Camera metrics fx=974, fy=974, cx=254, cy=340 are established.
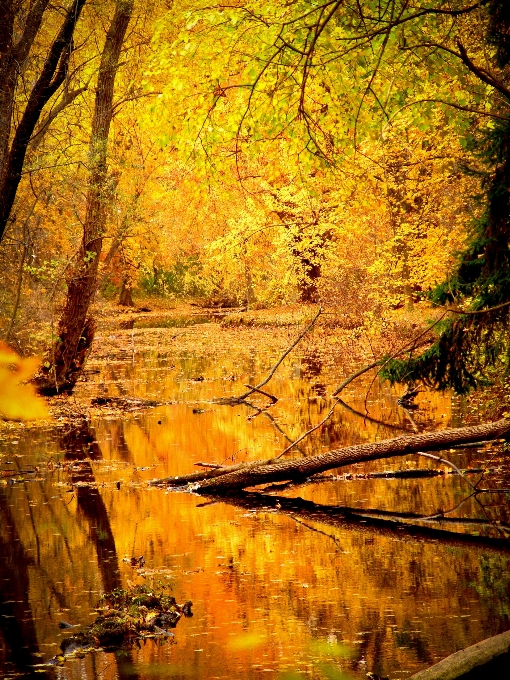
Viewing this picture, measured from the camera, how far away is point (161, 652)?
266 inches

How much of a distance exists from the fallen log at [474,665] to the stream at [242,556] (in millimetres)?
741

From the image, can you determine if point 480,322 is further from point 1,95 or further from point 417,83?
point 1,95

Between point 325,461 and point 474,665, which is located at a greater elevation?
point 325,461

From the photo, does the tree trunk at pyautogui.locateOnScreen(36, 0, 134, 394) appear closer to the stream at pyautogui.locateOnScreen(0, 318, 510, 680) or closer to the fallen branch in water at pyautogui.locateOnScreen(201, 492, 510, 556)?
the stream at pyautogui.locateOnScreen(0, 318, 510, 680)

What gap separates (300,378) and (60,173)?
792cm

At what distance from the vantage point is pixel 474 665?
217 inches

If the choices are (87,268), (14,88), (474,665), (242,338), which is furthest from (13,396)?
Answer: (242,338)

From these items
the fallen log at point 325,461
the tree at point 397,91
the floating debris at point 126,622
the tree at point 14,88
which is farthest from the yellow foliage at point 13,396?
the tree at point 14,88

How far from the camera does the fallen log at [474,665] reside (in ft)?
17.9

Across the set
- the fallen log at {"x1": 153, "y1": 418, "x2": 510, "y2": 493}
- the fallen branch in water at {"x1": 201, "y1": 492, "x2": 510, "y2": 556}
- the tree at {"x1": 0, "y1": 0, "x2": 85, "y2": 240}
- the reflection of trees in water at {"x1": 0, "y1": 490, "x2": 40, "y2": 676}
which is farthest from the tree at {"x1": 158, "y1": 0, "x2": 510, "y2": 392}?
the reflection of trees in water at {"x1": 0, "y1": 490, "x2": 40, "y2": 676}

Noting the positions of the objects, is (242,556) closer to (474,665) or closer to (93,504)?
(93,504)

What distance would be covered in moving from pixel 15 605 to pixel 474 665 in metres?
3.94

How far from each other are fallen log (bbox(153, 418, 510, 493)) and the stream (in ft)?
0.91

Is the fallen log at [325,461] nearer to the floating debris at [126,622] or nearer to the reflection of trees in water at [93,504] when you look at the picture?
the reflection of trees in water at [93,504]
